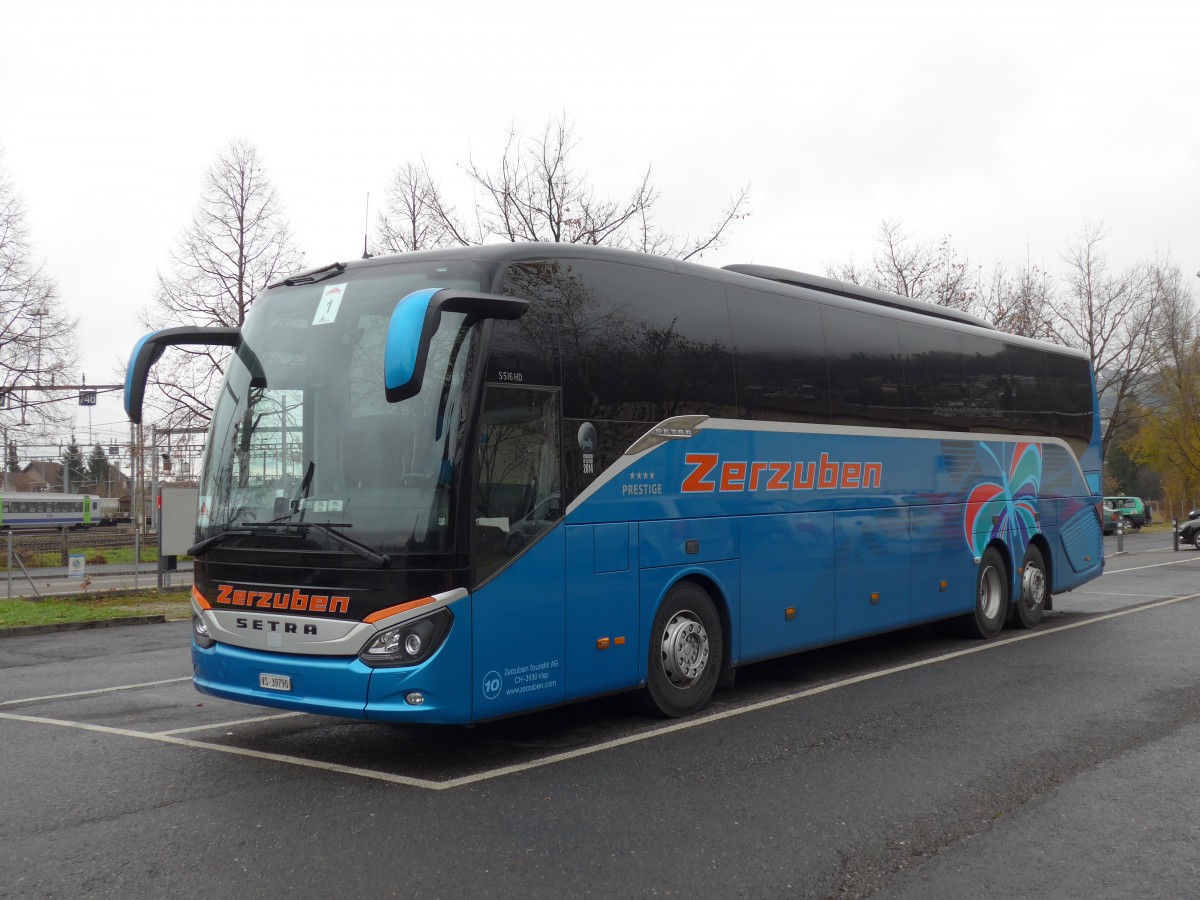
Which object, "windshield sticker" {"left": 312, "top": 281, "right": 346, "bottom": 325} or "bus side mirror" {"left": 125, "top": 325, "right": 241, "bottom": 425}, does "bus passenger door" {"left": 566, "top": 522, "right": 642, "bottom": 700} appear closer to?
"windshield sticker" {"left": 312, "top": 281, "right": 346, "bottom": 325}

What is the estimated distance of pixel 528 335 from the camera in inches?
274

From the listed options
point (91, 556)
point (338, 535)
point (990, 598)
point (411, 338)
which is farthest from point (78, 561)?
point (411, 338)

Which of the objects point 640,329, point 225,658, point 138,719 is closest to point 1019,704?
point 640,329

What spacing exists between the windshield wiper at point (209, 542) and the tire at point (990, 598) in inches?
344

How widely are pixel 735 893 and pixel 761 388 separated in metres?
5.12

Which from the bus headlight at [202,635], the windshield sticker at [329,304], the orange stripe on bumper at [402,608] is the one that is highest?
the windshield sticker at [329,304]

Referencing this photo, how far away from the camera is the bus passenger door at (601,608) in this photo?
709 centimetres

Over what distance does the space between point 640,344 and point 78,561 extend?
68.1ft

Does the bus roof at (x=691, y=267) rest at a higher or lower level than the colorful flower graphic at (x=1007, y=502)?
higher

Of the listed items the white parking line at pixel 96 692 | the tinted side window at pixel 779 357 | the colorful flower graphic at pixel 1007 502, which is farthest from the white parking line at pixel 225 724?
the colorful flower graphic at pixel 1007 502

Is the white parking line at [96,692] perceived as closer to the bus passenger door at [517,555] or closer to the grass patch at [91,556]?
the bus passenger door at [517,555]

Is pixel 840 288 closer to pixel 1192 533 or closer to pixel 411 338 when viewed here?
pixel 411 338

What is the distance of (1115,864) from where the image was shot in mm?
4945

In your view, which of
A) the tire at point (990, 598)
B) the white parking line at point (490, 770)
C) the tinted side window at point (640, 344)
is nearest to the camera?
the white parking line at point (490, 770)
